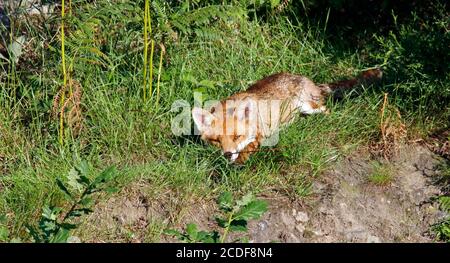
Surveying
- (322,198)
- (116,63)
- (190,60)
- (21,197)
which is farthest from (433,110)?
(21,197)

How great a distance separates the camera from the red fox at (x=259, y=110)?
22.7 feet

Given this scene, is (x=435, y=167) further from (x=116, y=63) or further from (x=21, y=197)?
(x=21, y=197)

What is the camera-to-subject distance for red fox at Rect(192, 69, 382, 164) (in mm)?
6906

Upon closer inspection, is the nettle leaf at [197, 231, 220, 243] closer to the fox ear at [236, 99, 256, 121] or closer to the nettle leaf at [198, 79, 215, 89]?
the fox ear at [236, 99, 256, 121]

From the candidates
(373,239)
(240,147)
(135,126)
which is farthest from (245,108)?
(373,239)

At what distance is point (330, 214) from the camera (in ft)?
20.8

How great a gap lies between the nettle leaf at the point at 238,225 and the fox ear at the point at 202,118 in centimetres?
234

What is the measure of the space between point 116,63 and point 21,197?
5.20 feet

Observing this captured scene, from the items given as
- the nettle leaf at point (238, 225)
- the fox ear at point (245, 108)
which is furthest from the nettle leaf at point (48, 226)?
the fox ear at point (245, 108)

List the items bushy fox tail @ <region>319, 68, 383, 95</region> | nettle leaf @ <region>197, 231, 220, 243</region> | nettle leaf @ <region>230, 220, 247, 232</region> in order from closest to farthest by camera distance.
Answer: nettle leaf @ <region>230, 220, 247, 232</region> < nettle leaf @ <region>197, 231, 220, 243</region> < bushy fox tail @ <region>319, 68, 383, 95</region>

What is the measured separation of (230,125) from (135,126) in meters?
0.83

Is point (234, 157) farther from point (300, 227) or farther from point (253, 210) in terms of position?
point (253, 210)

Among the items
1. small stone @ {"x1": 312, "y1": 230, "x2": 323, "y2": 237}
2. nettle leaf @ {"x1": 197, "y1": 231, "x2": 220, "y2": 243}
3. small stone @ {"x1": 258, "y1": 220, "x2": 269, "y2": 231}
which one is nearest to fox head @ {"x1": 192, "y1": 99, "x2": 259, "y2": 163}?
small stone @ {"x1": 258, "y1": 220, "x2": 269, "y2": 231}

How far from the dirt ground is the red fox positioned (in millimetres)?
610
